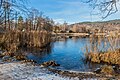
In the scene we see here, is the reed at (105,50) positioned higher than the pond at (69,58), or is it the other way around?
the reed at (105,50)

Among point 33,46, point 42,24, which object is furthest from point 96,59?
point 42,24

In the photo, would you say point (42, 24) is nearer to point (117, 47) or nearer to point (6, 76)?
point (117, 47)

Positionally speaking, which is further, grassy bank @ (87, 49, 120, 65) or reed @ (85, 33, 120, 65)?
reed @ (85, 33, 120, 65)

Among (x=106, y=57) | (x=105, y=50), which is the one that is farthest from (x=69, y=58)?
(x=106, y=57)

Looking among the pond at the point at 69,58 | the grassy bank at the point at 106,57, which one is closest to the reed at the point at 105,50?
the grassy bank at the point at 106,57

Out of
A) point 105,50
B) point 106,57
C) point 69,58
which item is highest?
point 105,50

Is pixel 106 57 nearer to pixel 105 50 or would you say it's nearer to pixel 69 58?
pixel 105 50

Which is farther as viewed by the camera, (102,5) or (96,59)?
(96,59)

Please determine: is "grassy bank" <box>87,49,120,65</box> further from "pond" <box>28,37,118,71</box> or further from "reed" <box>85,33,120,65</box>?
"pond" <box>28,37,118,71</box>

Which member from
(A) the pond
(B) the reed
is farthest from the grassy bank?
(A) the pond

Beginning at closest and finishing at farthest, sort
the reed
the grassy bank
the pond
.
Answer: the pond
the grassy bank
the reed

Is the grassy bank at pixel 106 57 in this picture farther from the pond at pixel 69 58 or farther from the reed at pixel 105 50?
the pond at pixel 69 58

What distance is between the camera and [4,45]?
1572cm

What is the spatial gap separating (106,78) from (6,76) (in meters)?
3.19
